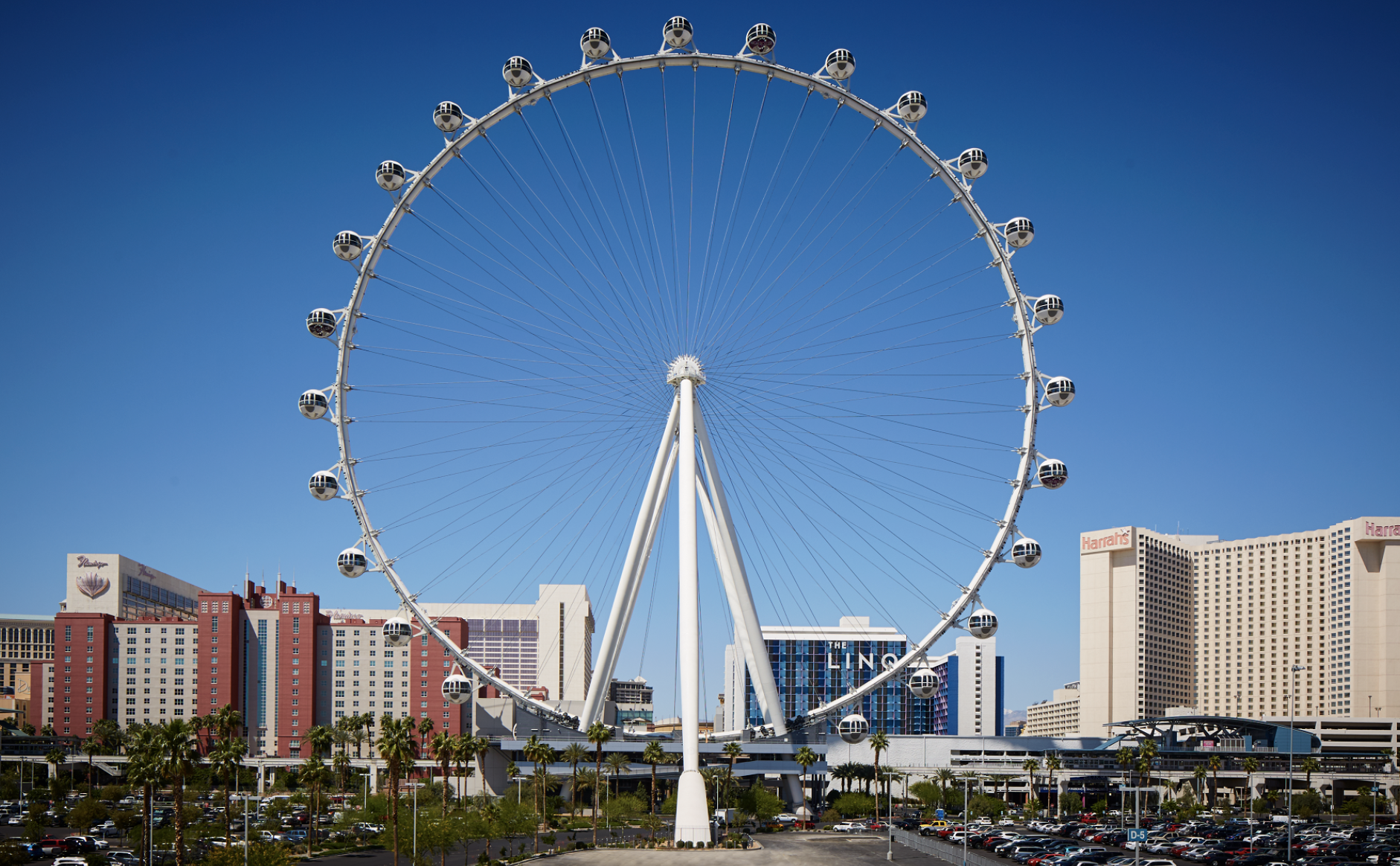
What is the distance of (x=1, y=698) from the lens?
584 ft

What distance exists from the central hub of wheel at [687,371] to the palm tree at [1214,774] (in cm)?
8033

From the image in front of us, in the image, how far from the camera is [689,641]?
66812mm

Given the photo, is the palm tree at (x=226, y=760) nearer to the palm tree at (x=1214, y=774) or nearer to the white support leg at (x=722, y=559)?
the white support leg at (x=722, y=559)

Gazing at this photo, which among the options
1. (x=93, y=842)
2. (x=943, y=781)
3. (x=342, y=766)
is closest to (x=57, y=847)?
(x=93, y=842)

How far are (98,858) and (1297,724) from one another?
155003 millimetres

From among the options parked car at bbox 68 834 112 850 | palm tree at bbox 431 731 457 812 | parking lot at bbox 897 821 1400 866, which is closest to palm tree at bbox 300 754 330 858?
palm tree at bbox 431 731 457 812

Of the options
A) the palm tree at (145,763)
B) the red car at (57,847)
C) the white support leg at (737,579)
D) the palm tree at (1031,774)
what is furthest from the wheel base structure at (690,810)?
the palm tree at (1031,774)

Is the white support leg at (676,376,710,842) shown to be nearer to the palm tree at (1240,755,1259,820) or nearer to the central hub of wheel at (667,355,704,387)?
the central hub of wheel at (667,355,704,387)

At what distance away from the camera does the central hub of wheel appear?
6856 cm

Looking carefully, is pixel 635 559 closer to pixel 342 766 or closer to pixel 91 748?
pixel 342 766

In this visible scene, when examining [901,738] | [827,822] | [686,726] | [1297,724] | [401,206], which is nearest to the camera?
[401,206]

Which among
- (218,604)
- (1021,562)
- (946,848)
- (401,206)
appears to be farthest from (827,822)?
(218,604)

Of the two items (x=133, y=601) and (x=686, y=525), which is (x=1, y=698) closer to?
(x=133, y=601)

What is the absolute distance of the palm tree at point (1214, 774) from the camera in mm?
125312
